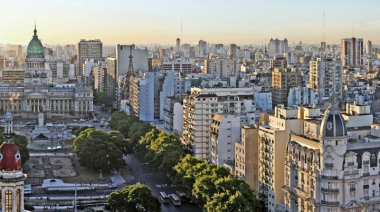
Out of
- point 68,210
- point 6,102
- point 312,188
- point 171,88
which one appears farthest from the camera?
point 6,102

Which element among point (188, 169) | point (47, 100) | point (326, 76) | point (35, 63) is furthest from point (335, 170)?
point (35, 63)

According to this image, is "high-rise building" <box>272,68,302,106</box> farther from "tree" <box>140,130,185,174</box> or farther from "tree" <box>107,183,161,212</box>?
"tree" <box>107,183,161,212</box>

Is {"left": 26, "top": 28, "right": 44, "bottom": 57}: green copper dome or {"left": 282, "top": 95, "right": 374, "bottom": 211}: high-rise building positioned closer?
{"left": 282, "top": 95, "right": 374, "bottom": 211}: high-rise building

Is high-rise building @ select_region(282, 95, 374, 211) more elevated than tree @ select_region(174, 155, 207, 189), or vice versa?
high-rise building @ select_region(282, 95, 374, 211)

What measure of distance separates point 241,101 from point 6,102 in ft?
272

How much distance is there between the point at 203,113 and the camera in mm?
77875

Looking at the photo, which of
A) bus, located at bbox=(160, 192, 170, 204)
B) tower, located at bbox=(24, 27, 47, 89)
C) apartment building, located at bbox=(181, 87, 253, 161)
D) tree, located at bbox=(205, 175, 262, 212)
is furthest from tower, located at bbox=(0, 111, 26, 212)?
tower, located at bbox=(24, 27, 47, 89)

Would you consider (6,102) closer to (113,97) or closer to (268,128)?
(113,97)

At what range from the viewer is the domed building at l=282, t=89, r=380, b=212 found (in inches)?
1893

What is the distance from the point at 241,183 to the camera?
183ft

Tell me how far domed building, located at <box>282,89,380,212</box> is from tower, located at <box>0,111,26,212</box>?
21.1 meters

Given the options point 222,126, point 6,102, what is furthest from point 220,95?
point 6,102

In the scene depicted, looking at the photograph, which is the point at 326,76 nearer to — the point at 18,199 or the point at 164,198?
the point at 164,198

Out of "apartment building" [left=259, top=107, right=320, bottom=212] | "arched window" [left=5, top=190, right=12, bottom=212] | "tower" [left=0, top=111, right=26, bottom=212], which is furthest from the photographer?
"apartment building" [left=259, top=107, right=320, bottom=212]
